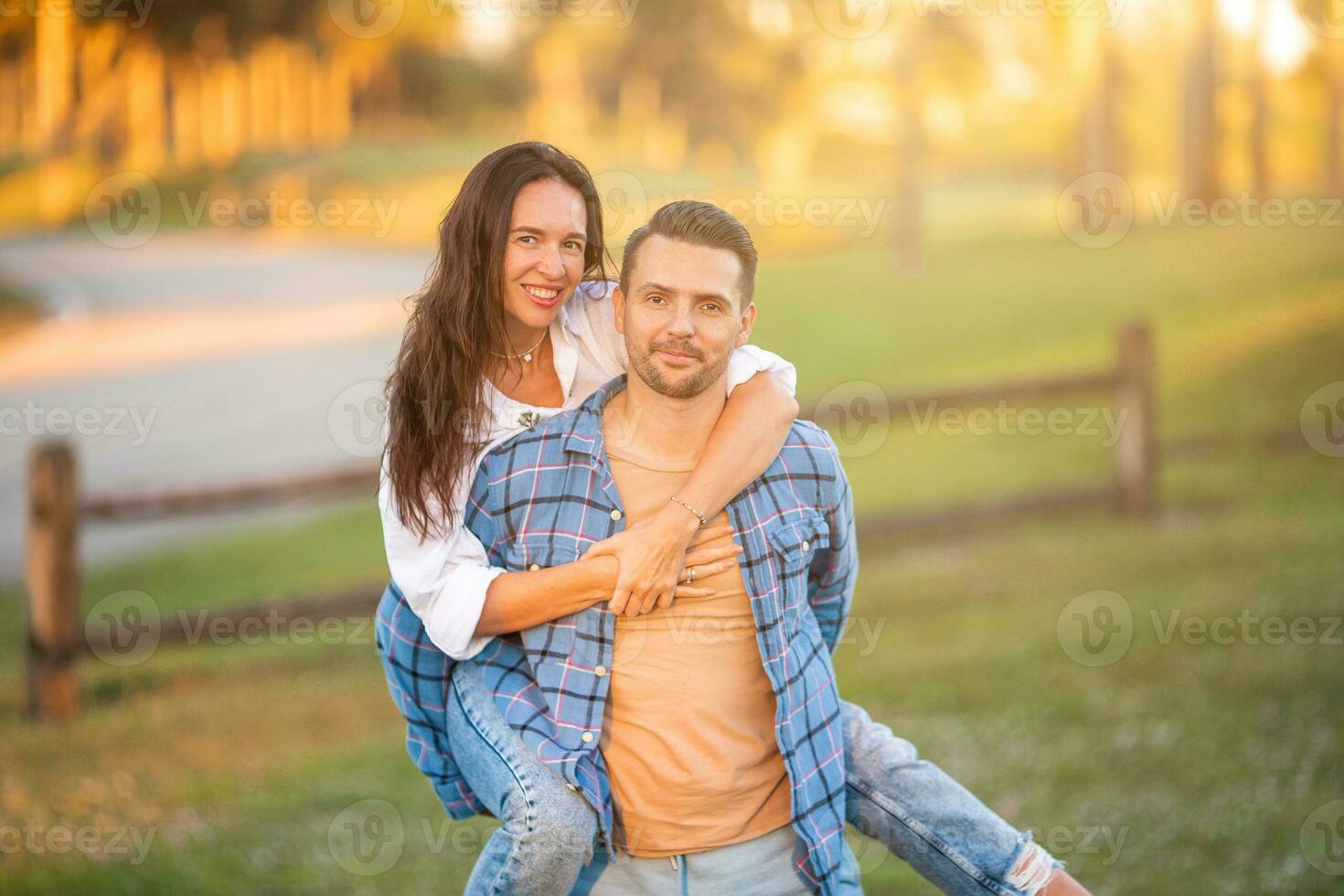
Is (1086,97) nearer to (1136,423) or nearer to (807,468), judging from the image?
(1136,423)

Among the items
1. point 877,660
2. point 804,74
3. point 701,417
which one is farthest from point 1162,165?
point 701,417

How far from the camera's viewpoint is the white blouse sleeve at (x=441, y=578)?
2.60 m

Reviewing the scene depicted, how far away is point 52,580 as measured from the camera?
5.74m

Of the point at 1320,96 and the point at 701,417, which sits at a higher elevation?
the point at 1320,96

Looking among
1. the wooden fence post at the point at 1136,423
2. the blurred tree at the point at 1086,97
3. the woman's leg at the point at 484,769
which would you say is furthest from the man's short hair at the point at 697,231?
the blurred tree at the point at 1086,97

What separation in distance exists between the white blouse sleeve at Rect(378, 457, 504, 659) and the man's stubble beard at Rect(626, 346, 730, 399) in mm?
475

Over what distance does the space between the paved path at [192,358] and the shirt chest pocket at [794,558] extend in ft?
21.7

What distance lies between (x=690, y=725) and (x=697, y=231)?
0.99m

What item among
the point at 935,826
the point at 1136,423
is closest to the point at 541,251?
the point at 935,826

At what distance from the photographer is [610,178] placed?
8.98 metres

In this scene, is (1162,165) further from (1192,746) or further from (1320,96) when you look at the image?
(1192,746)

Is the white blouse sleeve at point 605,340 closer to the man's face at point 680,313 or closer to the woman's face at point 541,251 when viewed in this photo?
the woman's face at point 541,251

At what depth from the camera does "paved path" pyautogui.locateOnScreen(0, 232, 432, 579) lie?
870cm

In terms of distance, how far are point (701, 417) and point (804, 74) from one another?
7214 millimetres
